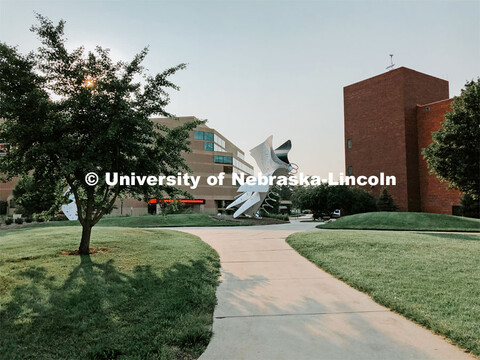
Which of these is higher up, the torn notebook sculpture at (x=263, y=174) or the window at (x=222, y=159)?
the window at (x=222, y=159)

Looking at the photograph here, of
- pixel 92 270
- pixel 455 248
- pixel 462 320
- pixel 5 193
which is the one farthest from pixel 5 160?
pixel 5 193

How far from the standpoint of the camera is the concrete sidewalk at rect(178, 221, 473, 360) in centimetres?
361

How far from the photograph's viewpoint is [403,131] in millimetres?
41750

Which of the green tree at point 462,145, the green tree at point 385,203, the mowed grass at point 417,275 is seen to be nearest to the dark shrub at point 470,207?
the green tree at point 385,203

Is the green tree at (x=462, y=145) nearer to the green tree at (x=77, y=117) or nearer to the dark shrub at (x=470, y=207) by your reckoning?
the green tree at (x=77, y=117)

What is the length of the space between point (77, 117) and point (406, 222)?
68.9ft

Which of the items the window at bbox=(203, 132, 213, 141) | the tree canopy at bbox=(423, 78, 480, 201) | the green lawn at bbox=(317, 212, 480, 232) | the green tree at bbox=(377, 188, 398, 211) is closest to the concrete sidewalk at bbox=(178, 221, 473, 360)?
the tree canopy at bbox=(423, 78, 480, 201)

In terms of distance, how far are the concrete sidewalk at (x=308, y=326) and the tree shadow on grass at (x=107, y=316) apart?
0.37 meters

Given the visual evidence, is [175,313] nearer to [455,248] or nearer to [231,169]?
[455,248]

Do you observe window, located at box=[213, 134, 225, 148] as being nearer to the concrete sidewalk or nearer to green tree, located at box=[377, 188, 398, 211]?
green tree, located at box=[377, 188, 398, 211]

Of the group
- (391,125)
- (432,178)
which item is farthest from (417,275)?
(391,125)

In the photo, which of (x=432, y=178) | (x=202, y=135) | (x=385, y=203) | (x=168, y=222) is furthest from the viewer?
(x=202, y=135)

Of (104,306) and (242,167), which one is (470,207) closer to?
(104,306)

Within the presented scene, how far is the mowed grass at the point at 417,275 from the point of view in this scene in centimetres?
446
